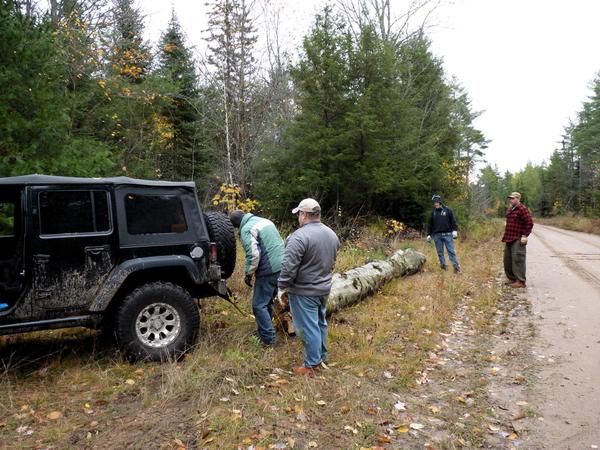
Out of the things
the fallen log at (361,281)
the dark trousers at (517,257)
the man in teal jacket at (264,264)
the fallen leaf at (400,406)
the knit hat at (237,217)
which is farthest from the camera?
the dark trousers at (517,257)

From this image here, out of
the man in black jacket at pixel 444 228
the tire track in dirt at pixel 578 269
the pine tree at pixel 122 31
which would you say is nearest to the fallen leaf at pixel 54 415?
the man in black jacket at pixel 444 228

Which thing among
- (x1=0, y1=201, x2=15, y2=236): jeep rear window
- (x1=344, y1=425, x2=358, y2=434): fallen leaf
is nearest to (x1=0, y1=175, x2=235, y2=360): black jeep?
(x1=0, y1=201, x2=15, y2=236): jeep rear window

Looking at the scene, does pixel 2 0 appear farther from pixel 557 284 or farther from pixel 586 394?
pixel 557 284

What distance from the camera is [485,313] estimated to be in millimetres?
7797

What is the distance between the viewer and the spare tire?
605cm

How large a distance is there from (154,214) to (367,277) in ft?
15.2

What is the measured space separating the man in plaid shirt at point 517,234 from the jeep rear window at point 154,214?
762 cm

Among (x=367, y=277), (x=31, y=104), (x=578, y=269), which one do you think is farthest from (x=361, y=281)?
(x=578, y=269)

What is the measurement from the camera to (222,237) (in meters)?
6.09

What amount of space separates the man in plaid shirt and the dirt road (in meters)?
0.44

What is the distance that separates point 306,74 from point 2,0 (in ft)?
28.5

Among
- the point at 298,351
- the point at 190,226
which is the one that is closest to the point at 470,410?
the point at 298,351

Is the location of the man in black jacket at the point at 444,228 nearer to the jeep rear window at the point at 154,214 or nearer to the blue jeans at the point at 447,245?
the blue jeans at the point at 447,245

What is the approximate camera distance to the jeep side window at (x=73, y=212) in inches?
188
